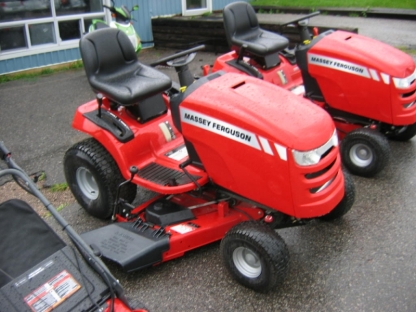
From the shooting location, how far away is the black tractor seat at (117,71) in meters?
3.40

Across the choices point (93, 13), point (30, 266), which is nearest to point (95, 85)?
point (30, 266)

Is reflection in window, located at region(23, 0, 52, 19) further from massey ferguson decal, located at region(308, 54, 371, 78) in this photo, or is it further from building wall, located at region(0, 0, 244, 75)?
massey ferguson decal, located at region(308, 54, 371, 78)

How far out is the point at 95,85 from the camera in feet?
11.5

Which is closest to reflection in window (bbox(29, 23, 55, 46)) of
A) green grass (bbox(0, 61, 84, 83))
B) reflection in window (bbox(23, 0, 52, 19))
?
reflection in window (bbox(23, 0, 52, 19))

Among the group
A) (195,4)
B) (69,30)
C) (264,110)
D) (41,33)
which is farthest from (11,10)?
(264,110)

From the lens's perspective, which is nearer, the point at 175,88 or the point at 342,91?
the point at 175,88

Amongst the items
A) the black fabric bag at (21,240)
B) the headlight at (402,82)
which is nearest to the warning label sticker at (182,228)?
the black fabric bag at (21,240)

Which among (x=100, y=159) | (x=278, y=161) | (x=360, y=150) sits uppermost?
(x=278, y=161)

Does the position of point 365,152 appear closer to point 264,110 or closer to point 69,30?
point 264,110

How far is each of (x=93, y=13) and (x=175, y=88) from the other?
5194 mm

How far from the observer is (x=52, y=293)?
7.34ft

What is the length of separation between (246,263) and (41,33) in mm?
6320

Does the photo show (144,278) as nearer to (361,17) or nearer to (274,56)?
(274,56)

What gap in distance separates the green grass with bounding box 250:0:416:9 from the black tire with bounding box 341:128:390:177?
778 cm
